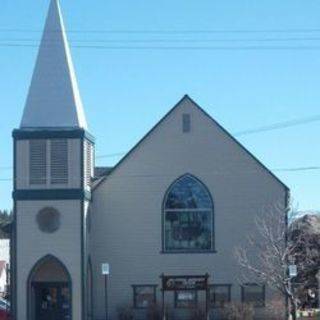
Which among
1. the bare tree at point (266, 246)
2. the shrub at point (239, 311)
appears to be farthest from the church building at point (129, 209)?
the shrub at point (239, 311)

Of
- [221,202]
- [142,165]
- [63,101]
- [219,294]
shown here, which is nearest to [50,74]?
[63,101]

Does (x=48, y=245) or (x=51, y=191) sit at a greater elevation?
(x=51, y=191)

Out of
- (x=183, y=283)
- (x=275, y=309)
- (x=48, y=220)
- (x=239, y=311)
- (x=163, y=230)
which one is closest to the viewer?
(x=48, y=220)

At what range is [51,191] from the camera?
46.2m

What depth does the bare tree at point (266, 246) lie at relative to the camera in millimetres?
45500

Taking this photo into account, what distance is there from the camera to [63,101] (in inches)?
1859

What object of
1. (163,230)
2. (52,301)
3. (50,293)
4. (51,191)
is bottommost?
(52,301)

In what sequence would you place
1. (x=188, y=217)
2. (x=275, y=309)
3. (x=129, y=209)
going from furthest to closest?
(x=188, y=217) → (x=129, y=209) → (x=275, y=309)

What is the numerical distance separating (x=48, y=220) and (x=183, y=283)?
24.5 feet

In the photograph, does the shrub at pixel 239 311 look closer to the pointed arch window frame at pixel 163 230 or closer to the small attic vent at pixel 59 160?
the pointed arch window frame at pixel 163 230

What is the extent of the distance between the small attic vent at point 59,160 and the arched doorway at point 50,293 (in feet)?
13.9

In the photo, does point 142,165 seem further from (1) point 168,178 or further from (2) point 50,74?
(2) point 50,74

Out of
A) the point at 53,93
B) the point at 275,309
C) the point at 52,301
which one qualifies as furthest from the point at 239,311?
the point at 53,93

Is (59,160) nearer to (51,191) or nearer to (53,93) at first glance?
(51,191)
